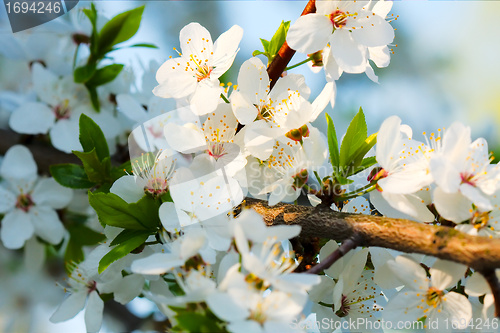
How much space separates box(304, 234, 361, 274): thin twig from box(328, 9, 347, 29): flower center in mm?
352

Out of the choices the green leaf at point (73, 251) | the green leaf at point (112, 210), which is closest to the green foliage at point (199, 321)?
the green leaf at point (112, 210)

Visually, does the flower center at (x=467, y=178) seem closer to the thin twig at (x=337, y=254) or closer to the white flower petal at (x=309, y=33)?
the thin twig at (x=337, y=254)

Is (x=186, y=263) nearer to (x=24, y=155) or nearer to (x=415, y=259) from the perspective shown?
(x=415, y=259)

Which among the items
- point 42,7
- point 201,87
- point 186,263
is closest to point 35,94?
point 42,7

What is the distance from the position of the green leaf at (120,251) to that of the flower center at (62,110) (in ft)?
2.11

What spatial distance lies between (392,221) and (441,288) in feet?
0.39

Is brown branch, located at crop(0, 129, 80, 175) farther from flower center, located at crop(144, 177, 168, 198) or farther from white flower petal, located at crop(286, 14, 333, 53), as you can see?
white flower petal, located at crop(286, 14, 333, 53)

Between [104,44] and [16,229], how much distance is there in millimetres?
505

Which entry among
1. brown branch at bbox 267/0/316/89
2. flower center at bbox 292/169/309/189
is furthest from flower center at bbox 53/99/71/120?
flower center at bbox 292/169/309/189

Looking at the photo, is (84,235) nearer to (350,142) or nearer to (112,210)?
(112,210)

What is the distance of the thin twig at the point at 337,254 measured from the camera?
25.0 inches

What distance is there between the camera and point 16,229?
1245mm

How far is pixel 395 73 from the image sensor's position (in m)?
2.75

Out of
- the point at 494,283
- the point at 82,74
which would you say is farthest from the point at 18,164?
the point at 494,283
